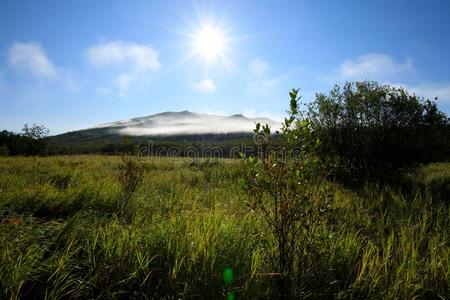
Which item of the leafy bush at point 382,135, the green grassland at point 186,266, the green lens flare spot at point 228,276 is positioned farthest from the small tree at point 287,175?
the leafy bush at point 382,135

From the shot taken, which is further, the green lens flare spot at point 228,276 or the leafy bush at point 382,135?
the leafy bush at point 382,135

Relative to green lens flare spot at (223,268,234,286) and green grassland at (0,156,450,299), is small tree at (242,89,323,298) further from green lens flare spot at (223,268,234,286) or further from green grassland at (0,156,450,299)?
green lens flare spot at (223,268,234,286)

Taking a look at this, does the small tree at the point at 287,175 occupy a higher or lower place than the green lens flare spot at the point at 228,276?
higher

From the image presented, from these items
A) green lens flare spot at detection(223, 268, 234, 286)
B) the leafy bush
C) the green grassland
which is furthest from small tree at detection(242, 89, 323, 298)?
the leafy bush

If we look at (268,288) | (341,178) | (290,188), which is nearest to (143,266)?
(268,288)

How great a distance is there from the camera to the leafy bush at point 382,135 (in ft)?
39.9

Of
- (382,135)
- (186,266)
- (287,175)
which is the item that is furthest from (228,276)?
(382,135)

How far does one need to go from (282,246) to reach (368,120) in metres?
10.8

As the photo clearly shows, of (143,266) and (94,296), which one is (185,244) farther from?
(94,296)

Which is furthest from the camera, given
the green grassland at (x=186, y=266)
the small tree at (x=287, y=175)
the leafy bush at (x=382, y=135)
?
the leafy bush at (x=382, y=135)

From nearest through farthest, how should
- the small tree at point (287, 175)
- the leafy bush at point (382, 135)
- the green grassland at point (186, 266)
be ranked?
the green grassland at point (186, 266)
the small tree at point (287, 175)
the leafy bush at point (382, 135)

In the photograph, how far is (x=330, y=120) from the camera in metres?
13.4

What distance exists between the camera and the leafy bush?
12.2 meters

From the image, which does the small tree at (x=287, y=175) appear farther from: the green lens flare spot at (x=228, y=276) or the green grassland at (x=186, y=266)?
the green lens flare spot at (x=228, y=276)
